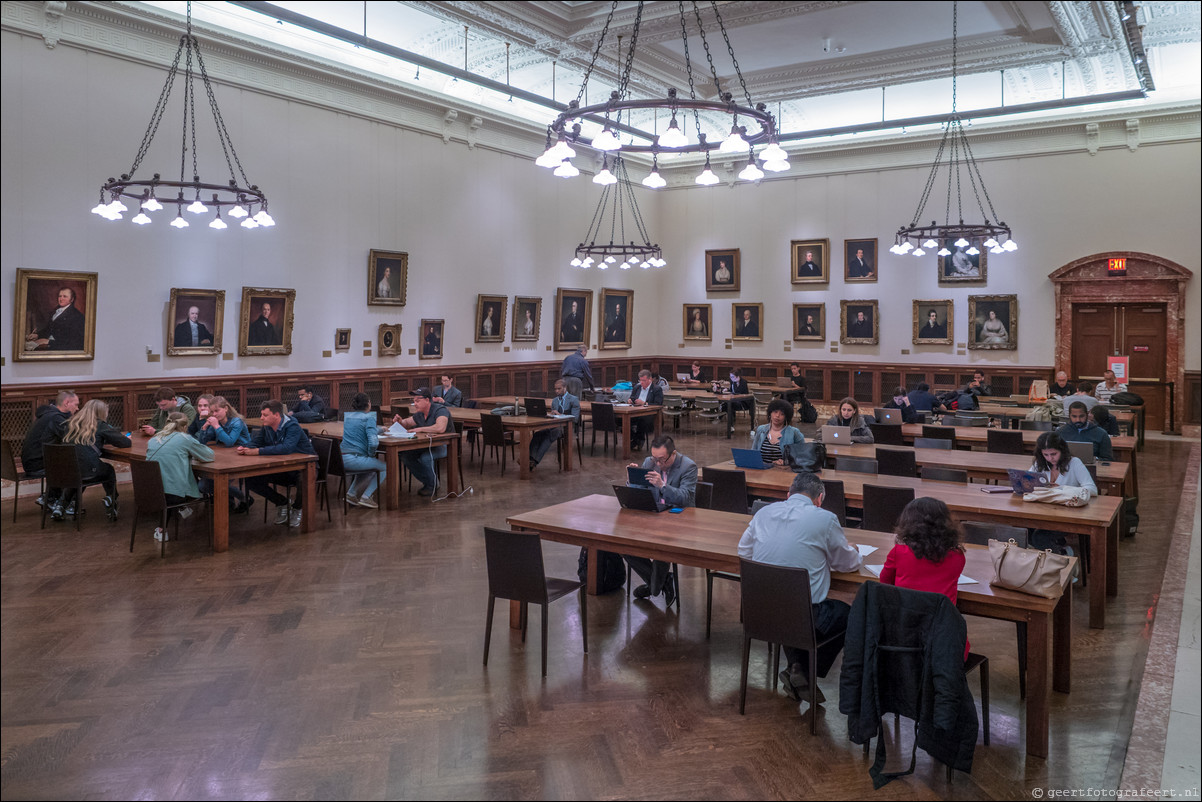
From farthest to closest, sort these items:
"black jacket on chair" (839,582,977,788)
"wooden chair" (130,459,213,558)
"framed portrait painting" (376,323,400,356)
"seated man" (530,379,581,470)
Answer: "framed portrait painting" (376,323,400,356), "seated man" (530,379,581,470), "wooden chair" (130,459,213,558), "black jacket on chair" (839,582,977,788)

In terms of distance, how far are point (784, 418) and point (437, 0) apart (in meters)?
7.66

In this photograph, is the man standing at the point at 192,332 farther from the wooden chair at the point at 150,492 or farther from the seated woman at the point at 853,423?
the seated woman at the point at 853,423

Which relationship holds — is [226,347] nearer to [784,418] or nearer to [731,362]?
[784,418]

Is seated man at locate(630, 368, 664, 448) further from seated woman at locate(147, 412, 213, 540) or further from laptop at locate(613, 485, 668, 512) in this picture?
laptop at locate(613, 485, 668, 512)

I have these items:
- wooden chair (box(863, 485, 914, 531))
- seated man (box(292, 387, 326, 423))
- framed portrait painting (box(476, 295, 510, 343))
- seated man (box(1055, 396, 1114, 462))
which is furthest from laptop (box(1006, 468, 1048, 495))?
framed portrait painting (box(476, 295, 510, 343))

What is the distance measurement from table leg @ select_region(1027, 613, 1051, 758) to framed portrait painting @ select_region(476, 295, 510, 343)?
13.8m

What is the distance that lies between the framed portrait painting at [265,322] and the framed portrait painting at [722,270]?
10957 mm

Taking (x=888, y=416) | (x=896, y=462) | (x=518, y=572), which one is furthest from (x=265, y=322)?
(x=896, y=462)

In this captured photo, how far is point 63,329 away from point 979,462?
10979 mm

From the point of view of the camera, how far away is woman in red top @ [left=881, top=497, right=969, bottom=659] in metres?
4.13

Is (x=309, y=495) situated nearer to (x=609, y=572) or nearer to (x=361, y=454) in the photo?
(x=361, y=454)

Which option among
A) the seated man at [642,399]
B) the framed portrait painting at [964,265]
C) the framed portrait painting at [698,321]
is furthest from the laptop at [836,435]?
the framed portrait painting at [698,321]

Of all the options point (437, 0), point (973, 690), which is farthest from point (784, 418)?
point (437, 0)

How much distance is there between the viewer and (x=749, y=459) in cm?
766
